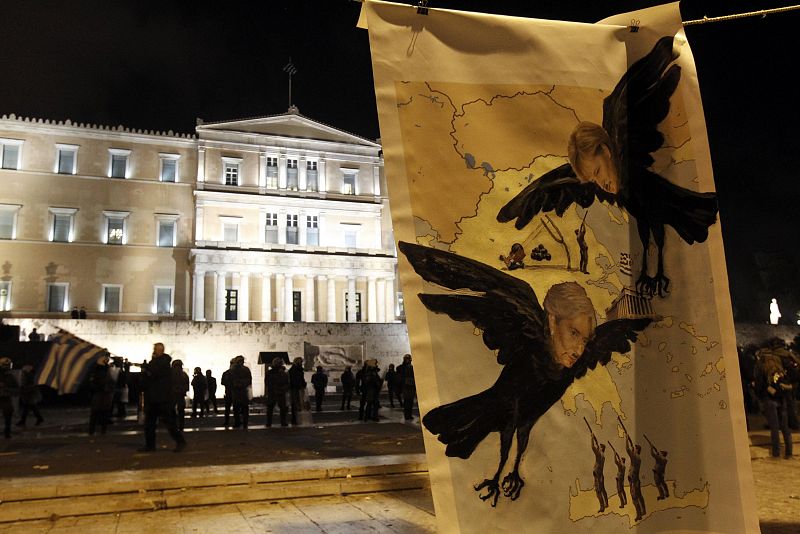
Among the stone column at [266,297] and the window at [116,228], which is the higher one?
the window at [116,228]

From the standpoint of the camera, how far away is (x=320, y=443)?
34.5 feet

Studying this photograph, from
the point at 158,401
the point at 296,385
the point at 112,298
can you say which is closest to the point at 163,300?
the point at 112,298

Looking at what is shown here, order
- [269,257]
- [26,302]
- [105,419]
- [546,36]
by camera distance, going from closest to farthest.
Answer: [546,36], [105,419], [26,302], [269,257]

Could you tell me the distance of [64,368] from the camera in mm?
11875

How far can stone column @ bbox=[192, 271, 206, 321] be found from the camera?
35.5 meters

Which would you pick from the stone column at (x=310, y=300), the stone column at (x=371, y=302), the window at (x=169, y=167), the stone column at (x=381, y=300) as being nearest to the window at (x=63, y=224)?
the window at (x=169, y=167)

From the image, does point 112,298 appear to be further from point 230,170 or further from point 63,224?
point 230,170

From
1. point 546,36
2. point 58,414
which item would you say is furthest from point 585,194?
point 58,414

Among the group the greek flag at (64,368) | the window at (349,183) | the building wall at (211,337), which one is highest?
the window at (349,183)

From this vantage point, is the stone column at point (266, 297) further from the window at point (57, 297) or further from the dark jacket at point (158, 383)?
the dark jacket at point (158, 383)

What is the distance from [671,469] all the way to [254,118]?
40.1 metres

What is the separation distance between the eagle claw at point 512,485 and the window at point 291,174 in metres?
39.5

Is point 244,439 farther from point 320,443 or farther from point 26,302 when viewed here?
point 26,302

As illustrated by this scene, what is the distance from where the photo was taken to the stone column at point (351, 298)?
3856 centimetres
